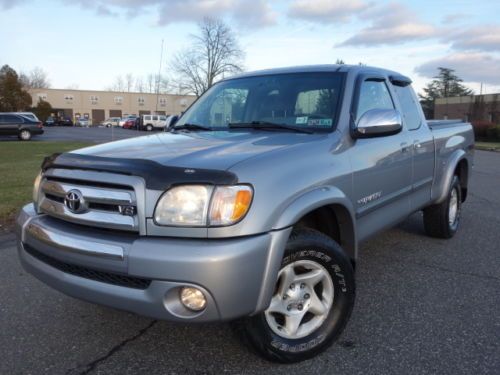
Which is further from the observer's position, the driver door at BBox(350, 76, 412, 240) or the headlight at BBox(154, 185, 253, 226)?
the driver door at BBox(350, 76, 412, 240)

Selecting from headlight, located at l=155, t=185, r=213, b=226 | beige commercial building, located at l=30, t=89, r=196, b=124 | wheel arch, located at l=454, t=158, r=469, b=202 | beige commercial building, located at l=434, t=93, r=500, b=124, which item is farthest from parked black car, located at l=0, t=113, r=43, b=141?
beige commercial building, located at l=30, t=89, r=196, b=124

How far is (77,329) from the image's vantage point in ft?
10.4

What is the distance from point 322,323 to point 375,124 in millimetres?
1384

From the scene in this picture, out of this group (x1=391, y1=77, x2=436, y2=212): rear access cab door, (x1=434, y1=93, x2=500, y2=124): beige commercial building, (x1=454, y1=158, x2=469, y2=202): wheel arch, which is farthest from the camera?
(x1=434, y1=93, x2=500, y2=124): beige commercial building

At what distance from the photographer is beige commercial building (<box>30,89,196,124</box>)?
281 feet

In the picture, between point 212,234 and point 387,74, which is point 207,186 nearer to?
point 212,234

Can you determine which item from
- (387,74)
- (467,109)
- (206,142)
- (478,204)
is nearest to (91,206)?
(206,142)

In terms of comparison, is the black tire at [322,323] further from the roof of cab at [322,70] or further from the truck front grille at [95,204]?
the roof of cab at [322,70]

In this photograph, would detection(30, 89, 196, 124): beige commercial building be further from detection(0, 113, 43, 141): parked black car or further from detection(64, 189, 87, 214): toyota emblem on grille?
detection(64, 189, 87, 214): toyota emblem on grille

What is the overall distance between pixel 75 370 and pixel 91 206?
952 millimetres

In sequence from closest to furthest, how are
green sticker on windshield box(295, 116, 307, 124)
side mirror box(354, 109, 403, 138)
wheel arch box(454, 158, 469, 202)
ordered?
side mirror box(354, 109, 403, 138), green sticker on windshield box(295, 116, 307, 124), wheel arch box(454, 158, 469, 202)

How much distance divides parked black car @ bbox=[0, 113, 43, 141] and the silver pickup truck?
25.2m

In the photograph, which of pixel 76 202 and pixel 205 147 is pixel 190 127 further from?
pixel 76 202

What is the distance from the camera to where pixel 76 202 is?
2516 mm
